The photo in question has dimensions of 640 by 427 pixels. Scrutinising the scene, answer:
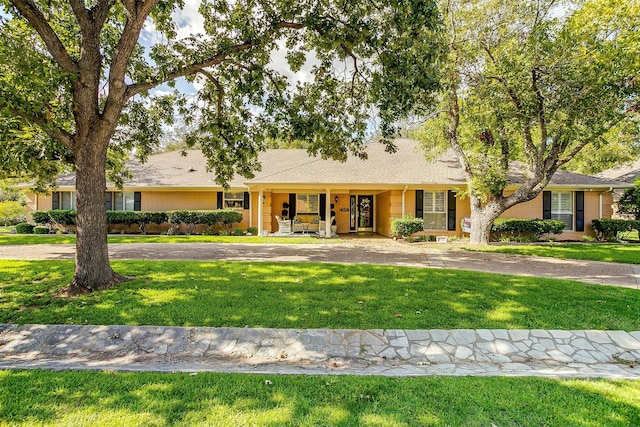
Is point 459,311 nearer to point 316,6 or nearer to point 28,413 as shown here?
point 28,413

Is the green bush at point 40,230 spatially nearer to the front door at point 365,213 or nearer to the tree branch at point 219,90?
the tree branch at point 219,90

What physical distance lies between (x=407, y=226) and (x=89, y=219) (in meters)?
12.0

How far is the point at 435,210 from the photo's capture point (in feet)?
54.2

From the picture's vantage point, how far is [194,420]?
9.62 feet

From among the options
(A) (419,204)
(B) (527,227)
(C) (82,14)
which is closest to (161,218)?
(C) (82,14)

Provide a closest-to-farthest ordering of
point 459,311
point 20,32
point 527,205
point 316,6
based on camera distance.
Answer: point 459,311 → point 316,6 → point 20,32 → point 527,205

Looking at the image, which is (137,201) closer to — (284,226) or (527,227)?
(284,226)

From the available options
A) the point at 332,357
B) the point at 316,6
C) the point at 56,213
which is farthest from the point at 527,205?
the point at 56,213

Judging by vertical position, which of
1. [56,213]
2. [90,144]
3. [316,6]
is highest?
[316,6]

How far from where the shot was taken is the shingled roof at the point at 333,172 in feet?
51.6

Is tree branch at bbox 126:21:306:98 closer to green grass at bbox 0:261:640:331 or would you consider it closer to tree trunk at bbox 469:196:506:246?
green grass at bbox 0:261:640:331

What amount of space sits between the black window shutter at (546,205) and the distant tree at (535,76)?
4.58 m

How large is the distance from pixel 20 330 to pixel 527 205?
19004mm

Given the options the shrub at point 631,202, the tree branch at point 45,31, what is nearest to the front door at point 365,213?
the shrub at point 631,202
